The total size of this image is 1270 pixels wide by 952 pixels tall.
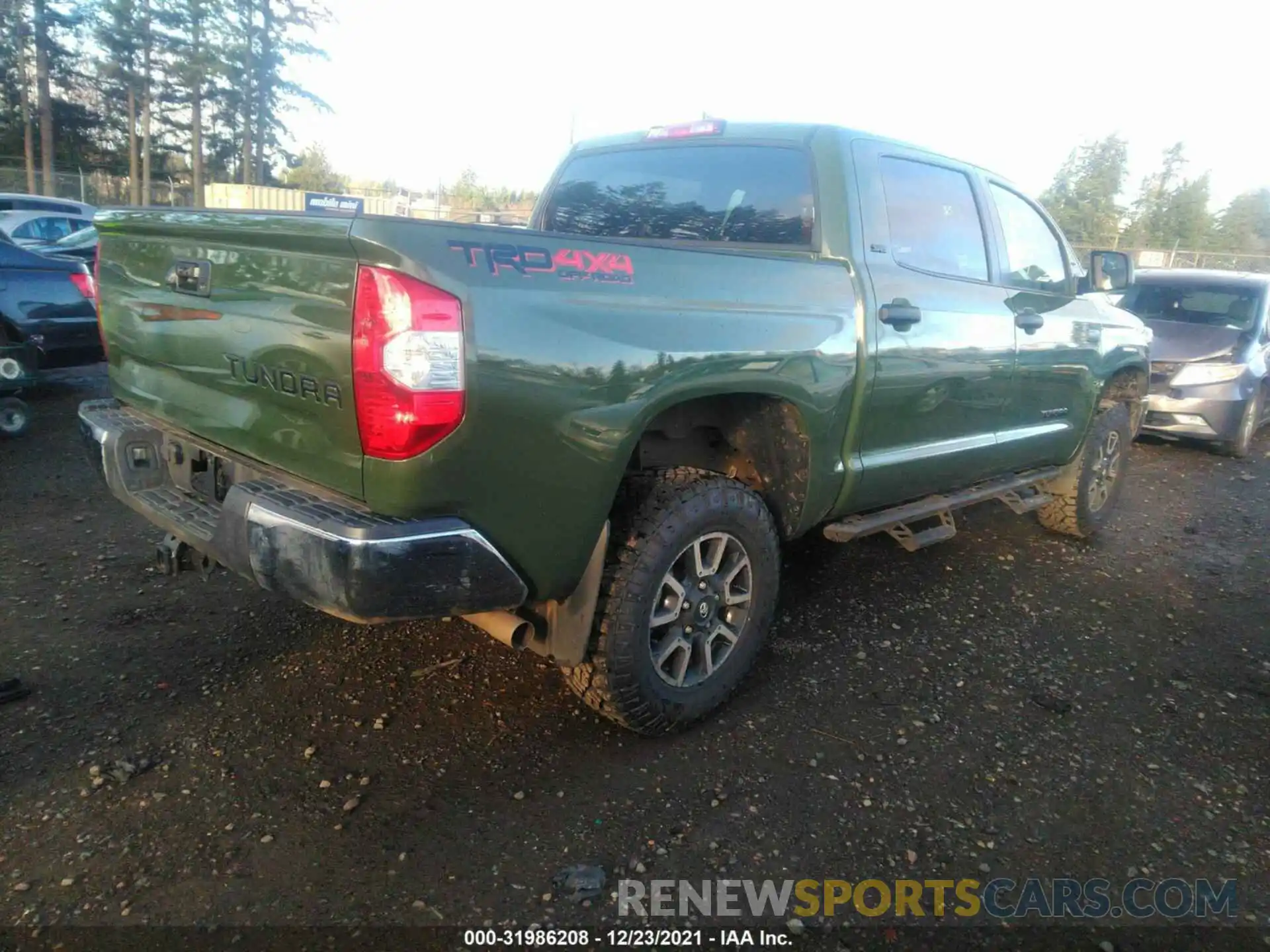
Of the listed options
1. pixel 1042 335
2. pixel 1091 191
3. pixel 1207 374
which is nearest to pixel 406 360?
pixel 1042 335

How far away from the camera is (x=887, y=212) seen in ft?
10.9

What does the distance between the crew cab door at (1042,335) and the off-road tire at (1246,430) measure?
157 inches

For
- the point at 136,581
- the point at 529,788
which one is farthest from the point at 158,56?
the point at 529,788

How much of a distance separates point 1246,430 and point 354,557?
8.42 metres

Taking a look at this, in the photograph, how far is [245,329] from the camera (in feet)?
7.88

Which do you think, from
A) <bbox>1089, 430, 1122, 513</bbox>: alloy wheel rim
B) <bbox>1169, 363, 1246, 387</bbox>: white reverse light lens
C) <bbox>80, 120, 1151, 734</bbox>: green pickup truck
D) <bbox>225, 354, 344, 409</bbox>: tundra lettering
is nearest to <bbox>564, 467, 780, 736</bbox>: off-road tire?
<bbox>80, 120, 1151, 734</bbox>: green pickup truck

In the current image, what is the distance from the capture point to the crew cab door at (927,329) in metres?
3.26

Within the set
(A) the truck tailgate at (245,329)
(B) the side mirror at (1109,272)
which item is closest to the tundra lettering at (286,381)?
(A) the truck tailgate at (245,329)

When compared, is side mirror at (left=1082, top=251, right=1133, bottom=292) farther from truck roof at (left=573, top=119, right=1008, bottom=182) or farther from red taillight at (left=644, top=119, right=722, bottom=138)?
red taillight at (left=644, top=119, right=722, bottom=138)

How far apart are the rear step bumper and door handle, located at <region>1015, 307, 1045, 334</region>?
9.35 ft

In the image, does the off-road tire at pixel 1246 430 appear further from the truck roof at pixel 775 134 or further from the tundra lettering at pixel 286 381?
the tundra lettering at pixel 286 381

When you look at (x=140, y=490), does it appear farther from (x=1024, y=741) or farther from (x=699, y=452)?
(x=1024, y=741)

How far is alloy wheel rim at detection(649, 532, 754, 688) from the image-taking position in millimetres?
2826

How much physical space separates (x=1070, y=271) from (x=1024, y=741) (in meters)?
2.76
